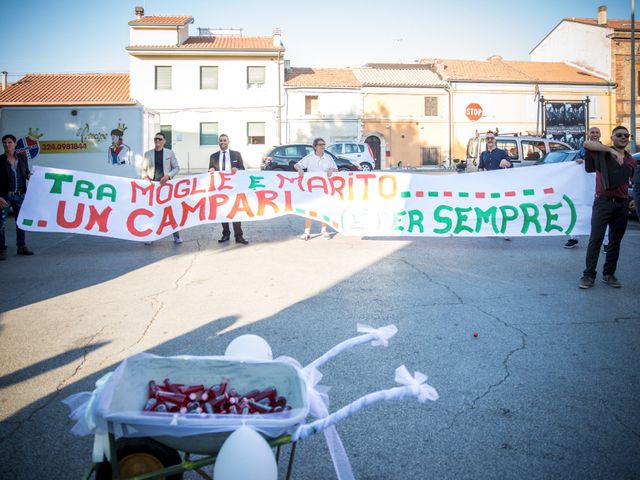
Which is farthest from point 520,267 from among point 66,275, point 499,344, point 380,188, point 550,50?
point 550,50

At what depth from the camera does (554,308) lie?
560 cm

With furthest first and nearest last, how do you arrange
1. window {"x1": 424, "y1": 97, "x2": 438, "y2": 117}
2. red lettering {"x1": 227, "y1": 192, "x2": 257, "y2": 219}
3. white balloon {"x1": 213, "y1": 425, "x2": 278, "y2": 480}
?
1. window {"x1": 424, "y1": 97, "x2": 438, "y2": 117}
2. red lettering {"x1": 227, "y1": 192, "x2": 257, "y2": 219}
3. white balloon {"x1": 213, "y1": 425, "x2": 278, "y2": 480}

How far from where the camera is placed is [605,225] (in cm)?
649

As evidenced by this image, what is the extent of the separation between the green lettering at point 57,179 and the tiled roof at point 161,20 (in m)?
34.7

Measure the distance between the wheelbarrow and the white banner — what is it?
262 inches

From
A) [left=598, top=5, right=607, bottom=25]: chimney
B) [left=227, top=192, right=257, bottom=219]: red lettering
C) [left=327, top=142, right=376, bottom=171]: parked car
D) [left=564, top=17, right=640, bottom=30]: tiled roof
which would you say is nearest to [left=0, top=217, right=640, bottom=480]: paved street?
[left=227, top=192, right=257, bottom=219]: red lettering

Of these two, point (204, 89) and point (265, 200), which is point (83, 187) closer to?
point (265, 200)

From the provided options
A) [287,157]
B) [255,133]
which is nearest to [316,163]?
[287,157]

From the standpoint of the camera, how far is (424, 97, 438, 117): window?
148 feet

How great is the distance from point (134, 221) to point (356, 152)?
2132 centimetres

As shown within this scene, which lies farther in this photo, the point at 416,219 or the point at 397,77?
the point at 397,77

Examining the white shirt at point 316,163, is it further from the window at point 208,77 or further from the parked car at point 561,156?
the window at point 208,77

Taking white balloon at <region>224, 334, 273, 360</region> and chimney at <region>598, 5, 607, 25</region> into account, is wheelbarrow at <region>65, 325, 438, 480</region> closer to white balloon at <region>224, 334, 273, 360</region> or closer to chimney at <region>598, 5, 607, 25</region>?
white balloon at <region>224, 334, 273, 360</region>

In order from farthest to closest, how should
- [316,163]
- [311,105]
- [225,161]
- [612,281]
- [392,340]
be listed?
[311,105] → [316,163] → [225,161] → [612,281] → [392,340]
